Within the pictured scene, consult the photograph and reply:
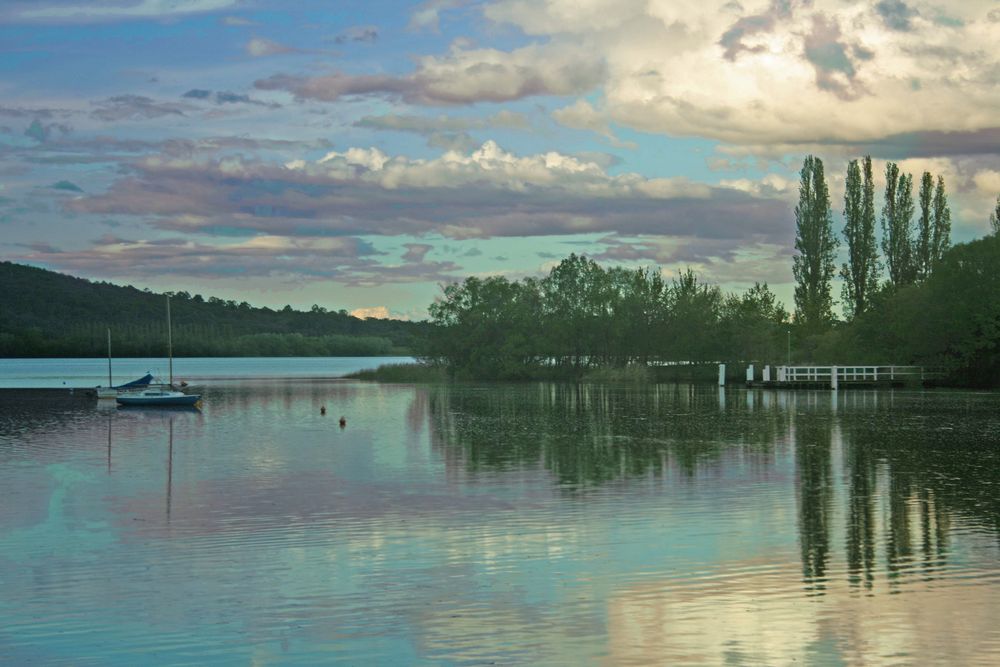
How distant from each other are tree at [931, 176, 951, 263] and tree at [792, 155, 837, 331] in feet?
31.2

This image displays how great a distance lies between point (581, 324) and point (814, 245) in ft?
115

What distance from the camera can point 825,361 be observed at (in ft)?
383

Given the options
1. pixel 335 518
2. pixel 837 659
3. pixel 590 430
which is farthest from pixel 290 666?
pixel 590 430

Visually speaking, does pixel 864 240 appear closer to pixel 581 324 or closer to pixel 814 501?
pixel 581 324

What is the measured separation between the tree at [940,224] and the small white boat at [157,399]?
73.9 metres

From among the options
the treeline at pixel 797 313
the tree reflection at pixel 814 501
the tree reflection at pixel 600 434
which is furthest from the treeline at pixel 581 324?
the tree reflection at pixel 814 501

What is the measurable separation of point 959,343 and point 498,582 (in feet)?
291

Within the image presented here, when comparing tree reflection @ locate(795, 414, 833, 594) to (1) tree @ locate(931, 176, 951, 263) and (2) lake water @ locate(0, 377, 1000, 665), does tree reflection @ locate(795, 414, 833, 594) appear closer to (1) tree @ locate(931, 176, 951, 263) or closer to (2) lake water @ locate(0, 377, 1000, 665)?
(2) lake water @ locate(0, 377, 1000, 665)

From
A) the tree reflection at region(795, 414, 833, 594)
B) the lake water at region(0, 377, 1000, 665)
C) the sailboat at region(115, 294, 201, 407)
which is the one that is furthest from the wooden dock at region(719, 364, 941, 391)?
the lake water at region(0, 377, 1000, 665)

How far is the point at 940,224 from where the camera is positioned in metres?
112

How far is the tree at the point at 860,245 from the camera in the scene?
112 metres

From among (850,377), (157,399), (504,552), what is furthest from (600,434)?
(850,377)

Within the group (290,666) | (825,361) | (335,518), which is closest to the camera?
(290,666)

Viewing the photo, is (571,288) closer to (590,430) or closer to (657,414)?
(657,414)
